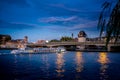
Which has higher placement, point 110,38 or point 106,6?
point 106,6

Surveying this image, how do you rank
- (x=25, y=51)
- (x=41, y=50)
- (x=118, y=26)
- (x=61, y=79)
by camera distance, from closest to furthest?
(x=118, y=26) < (x=61, y=79) < (x=25, y=51) < (x=41, y=50)

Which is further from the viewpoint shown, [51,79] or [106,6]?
[51,79]

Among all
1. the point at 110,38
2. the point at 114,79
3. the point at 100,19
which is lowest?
the point at 114,79

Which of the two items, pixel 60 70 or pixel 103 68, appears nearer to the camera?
pixel 60 70

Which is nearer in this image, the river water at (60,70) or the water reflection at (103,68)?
the river water at (60,70)

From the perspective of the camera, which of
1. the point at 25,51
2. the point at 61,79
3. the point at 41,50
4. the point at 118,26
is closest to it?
the point at 118,26

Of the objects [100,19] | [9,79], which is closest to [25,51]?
[9,79]

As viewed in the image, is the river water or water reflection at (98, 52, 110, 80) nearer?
the river water

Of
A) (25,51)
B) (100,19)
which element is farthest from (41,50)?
(100,19)

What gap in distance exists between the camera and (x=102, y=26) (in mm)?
15828

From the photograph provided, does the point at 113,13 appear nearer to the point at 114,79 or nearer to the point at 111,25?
the point at 111,25

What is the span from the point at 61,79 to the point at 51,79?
62.6 inches

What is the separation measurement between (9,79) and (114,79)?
1642 centimetres

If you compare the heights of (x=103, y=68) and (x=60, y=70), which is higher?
(x=60, y=70)
